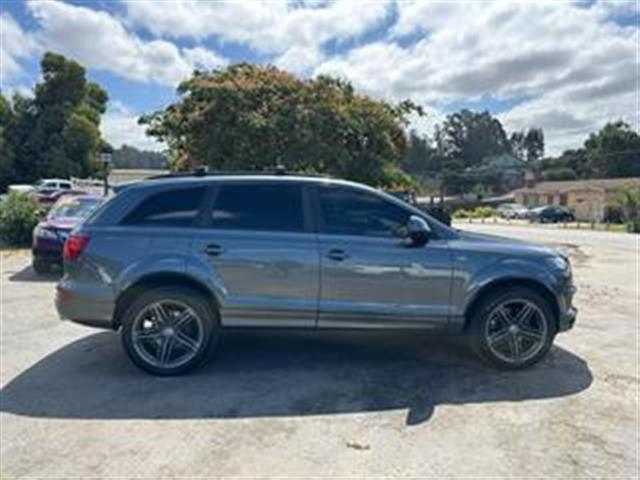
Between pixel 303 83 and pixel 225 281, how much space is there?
13238 mm

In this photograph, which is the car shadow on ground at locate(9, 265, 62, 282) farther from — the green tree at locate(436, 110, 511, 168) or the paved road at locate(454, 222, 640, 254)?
the green tree at locate(436, 110, 511, 168)

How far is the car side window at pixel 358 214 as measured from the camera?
5688mm

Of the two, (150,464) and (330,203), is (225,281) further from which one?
(150,464)

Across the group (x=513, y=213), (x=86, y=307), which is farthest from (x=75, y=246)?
(x=513, y=213)

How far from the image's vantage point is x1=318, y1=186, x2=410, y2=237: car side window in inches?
224

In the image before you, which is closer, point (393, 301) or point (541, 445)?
point (541, 445)

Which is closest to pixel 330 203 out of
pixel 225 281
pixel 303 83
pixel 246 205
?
pixel 246 205

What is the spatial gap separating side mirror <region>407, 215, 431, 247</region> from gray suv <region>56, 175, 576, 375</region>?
0.01 metres

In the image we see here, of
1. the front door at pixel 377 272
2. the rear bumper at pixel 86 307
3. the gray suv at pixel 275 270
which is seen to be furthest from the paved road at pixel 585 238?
the rear bumper at pixel 86 307

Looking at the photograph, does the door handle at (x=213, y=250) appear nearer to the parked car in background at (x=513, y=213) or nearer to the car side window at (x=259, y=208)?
the car side window at (x=259, y=208)

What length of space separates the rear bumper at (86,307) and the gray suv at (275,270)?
0.01m

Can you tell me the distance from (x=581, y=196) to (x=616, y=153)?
78.8 feet

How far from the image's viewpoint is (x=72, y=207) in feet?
41.2

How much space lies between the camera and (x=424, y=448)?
421 centimetres
